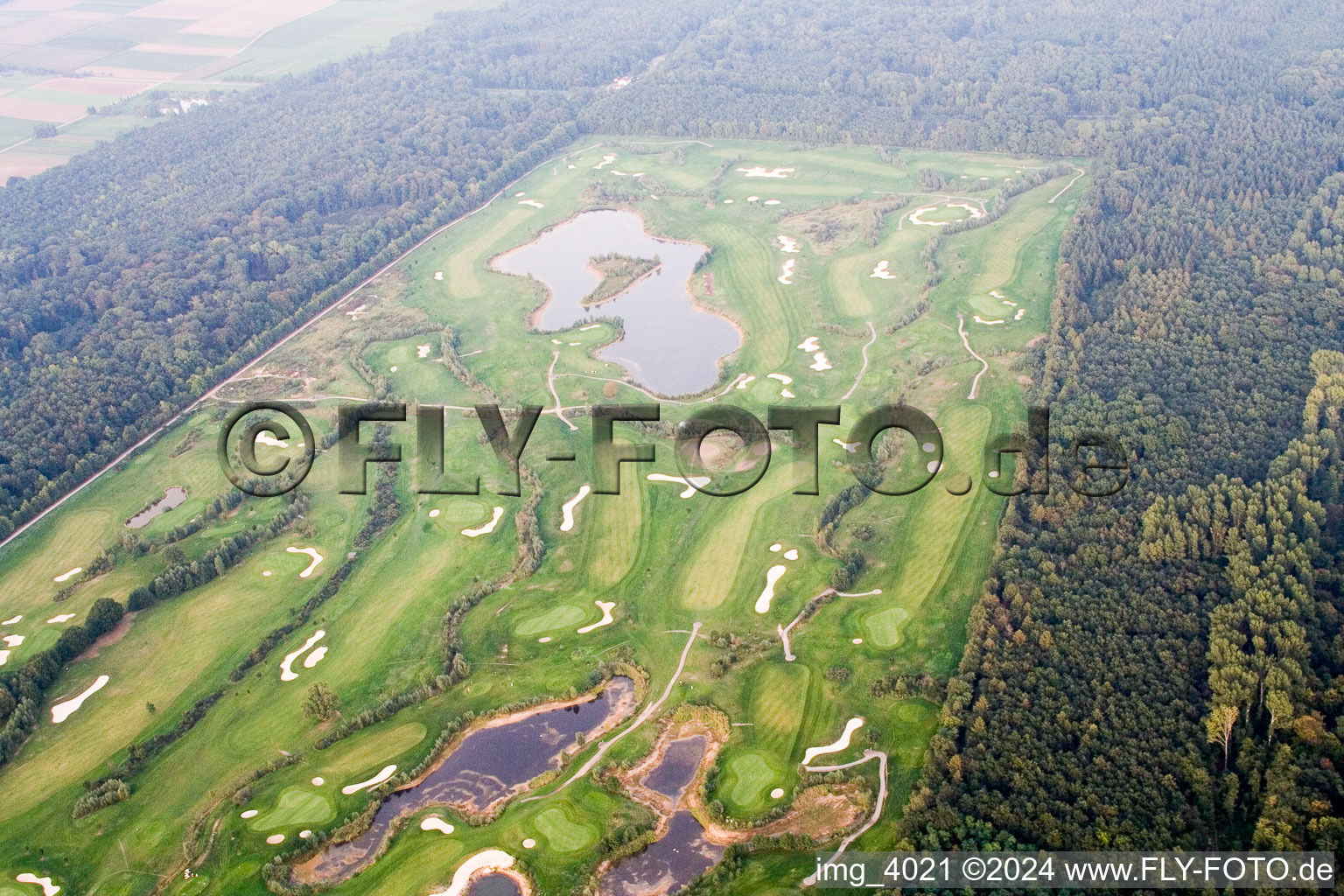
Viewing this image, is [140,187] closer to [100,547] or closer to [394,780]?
[100,547]

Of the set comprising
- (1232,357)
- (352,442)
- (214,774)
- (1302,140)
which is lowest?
(214,774)

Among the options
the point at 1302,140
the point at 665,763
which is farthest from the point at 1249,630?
the point at 1302,140

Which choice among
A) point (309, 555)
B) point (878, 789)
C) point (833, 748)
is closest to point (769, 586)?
point (833, 748)

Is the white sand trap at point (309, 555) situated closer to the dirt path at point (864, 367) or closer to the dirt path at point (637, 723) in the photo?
the dirt path at point (637, 723)

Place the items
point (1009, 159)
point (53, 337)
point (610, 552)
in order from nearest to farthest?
point (610, 552), point (53, 337), point (1009, 159)

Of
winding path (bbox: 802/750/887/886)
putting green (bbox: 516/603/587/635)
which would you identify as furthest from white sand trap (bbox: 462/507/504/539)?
winding path (bbox: 802/750/887/886)

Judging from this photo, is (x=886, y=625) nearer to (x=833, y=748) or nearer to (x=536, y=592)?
(x=833, y=748)
